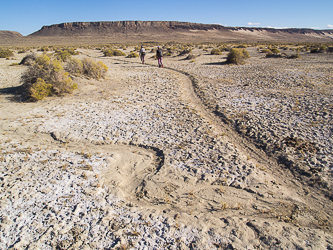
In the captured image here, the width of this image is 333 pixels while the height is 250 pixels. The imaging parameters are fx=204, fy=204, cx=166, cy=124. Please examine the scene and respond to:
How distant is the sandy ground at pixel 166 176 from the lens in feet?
10.0

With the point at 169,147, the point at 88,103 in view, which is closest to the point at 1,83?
the point at 88,103

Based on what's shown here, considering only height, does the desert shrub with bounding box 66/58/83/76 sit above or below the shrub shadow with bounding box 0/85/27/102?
above

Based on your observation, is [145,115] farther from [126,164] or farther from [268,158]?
[268,158]

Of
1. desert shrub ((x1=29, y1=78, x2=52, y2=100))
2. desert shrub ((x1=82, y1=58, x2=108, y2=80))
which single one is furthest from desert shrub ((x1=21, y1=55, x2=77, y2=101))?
desert shrub ((x1=82, y1=58, x2=108, y2=80))

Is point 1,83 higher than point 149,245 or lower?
higher

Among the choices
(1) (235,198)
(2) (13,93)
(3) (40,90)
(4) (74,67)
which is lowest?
(1) (235,198)

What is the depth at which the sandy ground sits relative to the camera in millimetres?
3051

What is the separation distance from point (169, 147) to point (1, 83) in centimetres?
1209

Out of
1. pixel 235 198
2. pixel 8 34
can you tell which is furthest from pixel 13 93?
pixel 8 34

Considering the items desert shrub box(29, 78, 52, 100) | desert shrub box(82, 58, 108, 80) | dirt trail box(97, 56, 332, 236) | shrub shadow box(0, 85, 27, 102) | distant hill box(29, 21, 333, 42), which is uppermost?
distant hill box(29, 21, 333, 42)

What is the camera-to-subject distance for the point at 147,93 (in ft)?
33.3

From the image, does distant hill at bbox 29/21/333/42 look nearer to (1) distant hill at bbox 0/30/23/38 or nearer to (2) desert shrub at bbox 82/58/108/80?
(1) distant hill at bbox 0/30/23/38

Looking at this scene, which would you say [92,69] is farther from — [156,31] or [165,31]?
[165,31]

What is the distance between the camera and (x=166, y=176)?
14.2 ft
